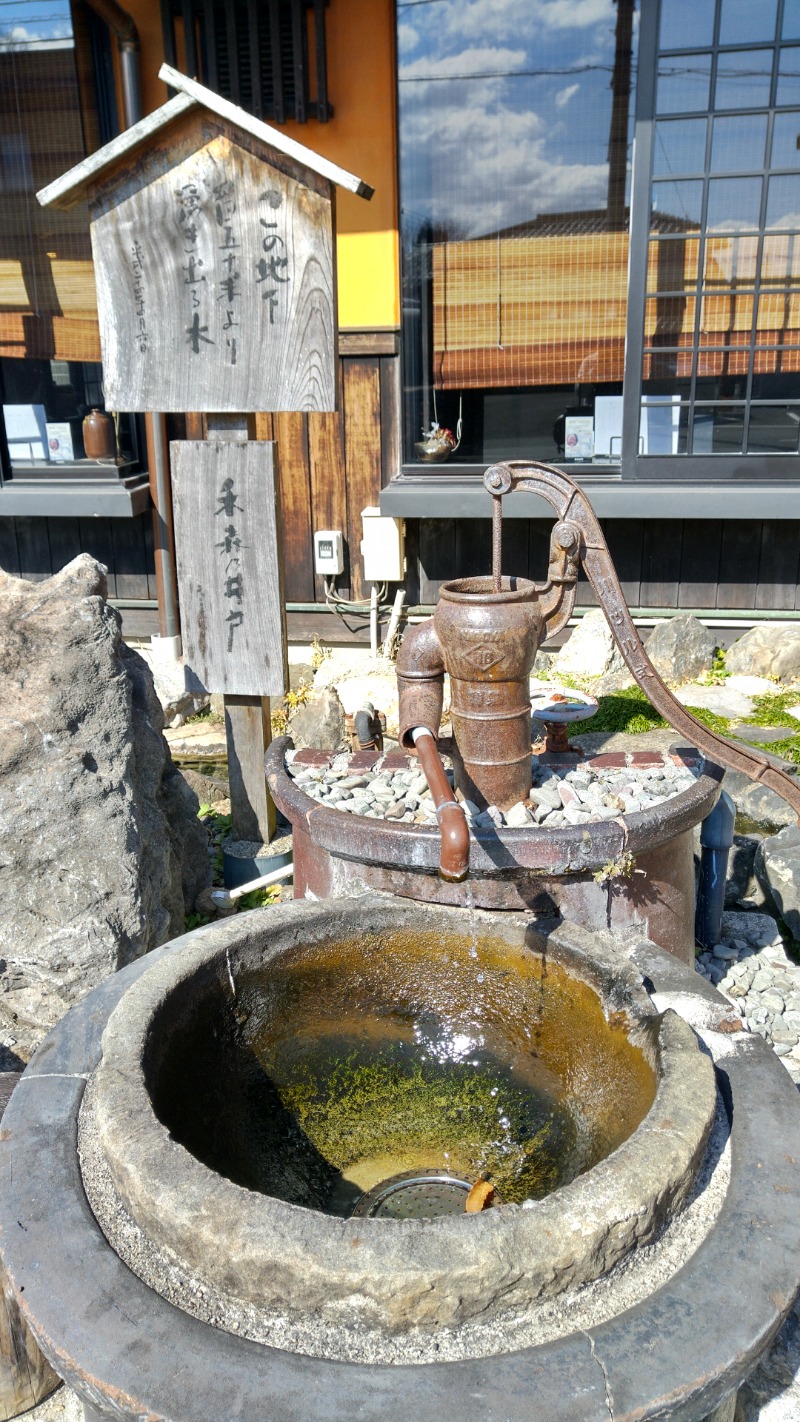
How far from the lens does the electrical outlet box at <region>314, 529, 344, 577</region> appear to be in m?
8.16

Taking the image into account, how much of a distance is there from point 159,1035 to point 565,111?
7247 mm

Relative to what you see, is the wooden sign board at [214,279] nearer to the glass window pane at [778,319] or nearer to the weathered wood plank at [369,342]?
the weathered wood plank at [369,342]

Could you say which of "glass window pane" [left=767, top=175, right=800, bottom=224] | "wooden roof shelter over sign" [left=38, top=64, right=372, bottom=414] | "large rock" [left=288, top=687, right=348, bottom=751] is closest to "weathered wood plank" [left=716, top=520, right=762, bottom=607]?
"glass window pane" [left=767, top=175, right=800, bottom=224]

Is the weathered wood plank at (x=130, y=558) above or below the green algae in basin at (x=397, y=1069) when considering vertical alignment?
above

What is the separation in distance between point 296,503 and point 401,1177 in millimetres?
6046

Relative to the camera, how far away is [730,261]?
735cm

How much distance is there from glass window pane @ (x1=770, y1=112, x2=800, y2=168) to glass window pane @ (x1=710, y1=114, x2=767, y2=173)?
77mm

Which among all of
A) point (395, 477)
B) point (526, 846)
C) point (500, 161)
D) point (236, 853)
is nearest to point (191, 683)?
point (236, 853)

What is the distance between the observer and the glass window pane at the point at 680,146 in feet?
23.3

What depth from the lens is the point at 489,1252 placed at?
1.87 metres

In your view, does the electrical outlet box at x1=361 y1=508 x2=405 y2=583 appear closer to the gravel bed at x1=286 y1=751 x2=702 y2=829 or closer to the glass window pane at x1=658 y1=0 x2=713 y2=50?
the glass window pane at x1=658 y1=0 x2=713 y2=50

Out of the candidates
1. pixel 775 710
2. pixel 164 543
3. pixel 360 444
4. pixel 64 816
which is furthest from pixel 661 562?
pixel 64 816

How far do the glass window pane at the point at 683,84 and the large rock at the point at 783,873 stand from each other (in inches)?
202

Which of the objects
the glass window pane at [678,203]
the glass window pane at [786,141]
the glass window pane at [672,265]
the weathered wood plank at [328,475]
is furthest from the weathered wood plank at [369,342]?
the glass window pane at [786,141]
